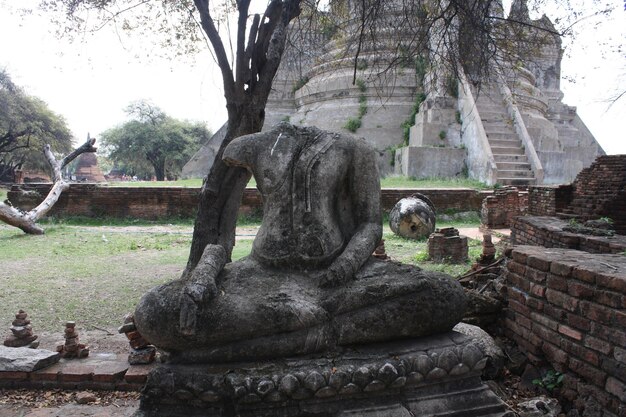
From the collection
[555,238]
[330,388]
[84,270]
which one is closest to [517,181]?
[555,238]

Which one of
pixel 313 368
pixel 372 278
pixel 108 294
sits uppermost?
pixel 372 278

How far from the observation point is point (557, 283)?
2.72 m

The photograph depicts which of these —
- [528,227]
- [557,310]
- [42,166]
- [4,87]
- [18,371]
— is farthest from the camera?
[42,166]

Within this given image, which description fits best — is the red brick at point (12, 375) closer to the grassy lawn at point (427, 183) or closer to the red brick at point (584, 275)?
the red brick at point (584, 275)

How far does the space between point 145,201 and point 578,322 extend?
34.2 feet

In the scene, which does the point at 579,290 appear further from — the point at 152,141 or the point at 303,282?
the point at 152,141

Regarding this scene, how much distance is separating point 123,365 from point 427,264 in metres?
4.19

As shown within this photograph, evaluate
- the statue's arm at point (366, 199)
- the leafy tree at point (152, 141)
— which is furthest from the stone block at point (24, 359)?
the leafy tree at point (152, 141)

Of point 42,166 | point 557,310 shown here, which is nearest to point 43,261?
point 557,310

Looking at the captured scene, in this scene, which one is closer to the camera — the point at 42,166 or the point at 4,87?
the point at 4,87

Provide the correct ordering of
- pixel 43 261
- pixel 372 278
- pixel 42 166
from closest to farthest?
pixel 372 278 → pixel 43 261 → pixel 42 166

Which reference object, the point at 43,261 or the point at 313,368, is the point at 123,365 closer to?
the point at 313,368

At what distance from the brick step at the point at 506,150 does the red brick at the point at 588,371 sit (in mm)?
11532

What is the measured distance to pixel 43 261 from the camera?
688 cm
